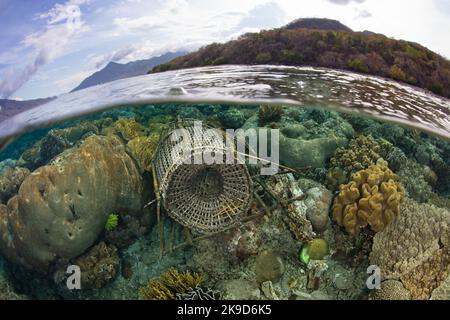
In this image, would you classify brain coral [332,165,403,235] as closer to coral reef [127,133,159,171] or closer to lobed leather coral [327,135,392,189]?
lobed leather coral [327,135,392,189]

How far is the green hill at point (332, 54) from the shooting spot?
1074 cm

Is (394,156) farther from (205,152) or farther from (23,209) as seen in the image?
(23,209)

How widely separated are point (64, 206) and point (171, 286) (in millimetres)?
2441

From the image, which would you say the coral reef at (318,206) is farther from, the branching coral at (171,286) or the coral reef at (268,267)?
the branching coral at (171,286)

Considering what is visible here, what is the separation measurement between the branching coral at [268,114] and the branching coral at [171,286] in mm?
4905

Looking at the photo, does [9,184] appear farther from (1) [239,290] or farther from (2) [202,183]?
(1) [239,290]

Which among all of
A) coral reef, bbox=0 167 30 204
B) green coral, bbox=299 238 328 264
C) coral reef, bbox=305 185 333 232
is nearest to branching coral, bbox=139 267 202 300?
green coral, bbox=299 238 328 264

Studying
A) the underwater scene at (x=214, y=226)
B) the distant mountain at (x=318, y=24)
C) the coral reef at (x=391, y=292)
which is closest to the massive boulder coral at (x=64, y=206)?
the underwater scene at (x=214, y=226)

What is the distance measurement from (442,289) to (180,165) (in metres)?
4.96

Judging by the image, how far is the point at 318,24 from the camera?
1136cm

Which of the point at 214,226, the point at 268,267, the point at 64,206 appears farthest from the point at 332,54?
the point at 64,206

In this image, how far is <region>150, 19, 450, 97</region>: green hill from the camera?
10.7m

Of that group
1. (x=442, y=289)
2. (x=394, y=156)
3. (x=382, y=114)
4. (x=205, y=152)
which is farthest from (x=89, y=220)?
(x=382, y=114)

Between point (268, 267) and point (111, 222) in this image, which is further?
point (111, 222)
